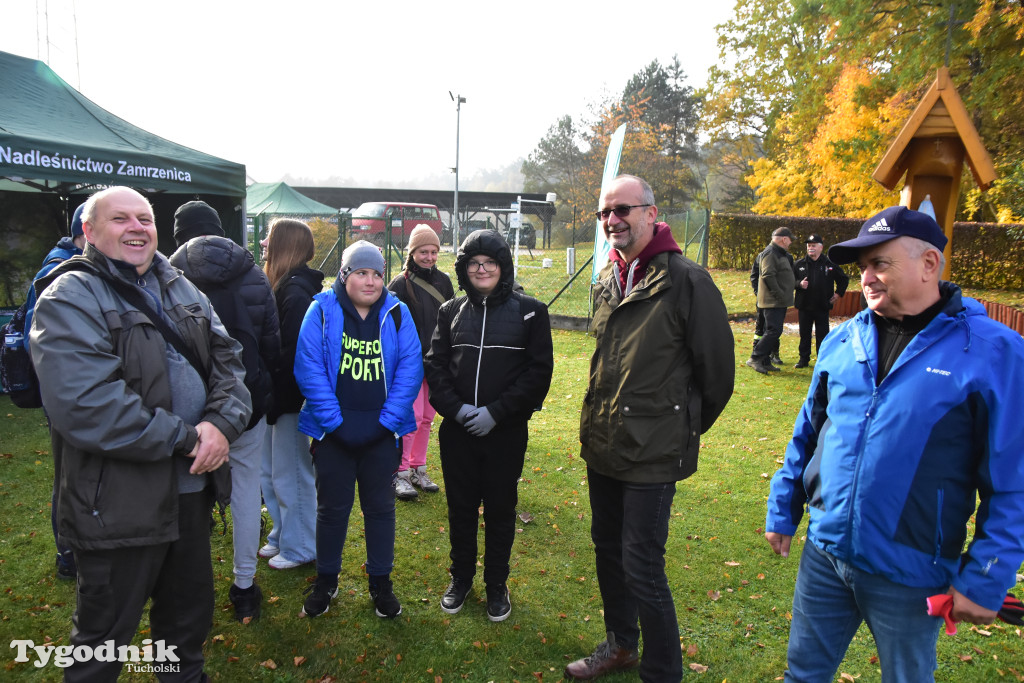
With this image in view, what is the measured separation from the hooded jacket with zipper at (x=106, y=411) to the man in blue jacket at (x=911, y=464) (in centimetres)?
233

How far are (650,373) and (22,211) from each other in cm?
913

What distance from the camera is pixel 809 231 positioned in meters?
20.5

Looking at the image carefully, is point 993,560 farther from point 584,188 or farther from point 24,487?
point 584,188

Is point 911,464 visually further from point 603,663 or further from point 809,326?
point 809,326

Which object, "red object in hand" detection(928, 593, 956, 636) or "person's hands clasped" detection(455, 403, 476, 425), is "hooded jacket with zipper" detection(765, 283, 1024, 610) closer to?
"red object in hand" detection(928, 593, 956, 636)

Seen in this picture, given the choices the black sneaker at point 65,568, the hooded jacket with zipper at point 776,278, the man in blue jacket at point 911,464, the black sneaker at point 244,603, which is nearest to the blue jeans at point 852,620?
the man in blue jacket at point 911,464

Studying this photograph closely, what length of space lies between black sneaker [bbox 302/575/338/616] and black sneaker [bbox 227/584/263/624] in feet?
0.82

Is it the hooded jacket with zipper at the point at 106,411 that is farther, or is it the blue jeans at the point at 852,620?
the hooded jacket with zipper at the point at 106,411

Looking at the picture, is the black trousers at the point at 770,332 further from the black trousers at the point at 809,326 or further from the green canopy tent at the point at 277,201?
the green canopy tent at the point at 277,201

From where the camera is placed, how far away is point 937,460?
1973 millimetres

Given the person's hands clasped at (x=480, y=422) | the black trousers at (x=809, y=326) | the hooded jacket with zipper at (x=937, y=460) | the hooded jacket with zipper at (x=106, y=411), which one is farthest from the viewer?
the black trousers at (x=809, y=326)

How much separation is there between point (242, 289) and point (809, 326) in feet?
29.8

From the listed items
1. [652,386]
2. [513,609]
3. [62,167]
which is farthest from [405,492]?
[62,167]

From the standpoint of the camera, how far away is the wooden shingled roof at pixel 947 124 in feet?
13.7
